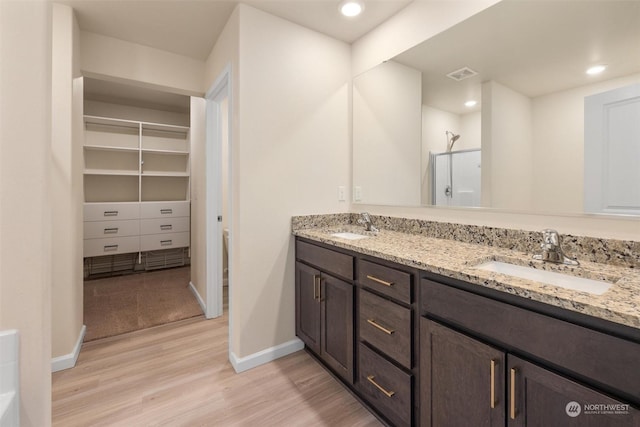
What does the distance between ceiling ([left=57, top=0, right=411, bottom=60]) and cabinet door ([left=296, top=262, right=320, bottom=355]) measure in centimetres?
170

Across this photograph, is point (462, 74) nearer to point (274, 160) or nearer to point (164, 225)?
point (274, 160)

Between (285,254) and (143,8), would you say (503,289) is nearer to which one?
(285,254)

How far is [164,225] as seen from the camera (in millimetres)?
4277

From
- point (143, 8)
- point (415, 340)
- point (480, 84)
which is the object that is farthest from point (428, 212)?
point (143, 8)

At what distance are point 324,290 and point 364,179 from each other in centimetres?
96

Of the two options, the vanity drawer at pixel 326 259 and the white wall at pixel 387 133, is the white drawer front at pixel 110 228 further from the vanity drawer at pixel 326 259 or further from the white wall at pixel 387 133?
the white wall at pixel 387 133

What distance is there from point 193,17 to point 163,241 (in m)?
3.19

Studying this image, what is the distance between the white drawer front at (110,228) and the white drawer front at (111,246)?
6 centimetres

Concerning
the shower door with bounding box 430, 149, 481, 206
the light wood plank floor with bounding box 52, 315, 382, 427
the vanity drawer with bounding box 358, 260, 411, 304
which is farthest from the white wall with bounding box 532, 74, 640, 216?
the light wood plank floor with bounding box 52, 315, 382, 427

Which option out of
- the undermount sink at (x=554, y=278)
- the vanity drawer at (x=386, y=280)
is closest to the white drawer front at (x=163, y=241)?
the vanity drawer at (x=386, y=280)

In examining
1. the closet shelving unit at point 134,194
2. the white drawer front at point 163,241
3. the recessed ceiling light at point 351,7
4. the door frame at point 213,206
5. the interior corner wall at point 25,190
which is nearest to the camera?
the interior corner wall at point 25,190

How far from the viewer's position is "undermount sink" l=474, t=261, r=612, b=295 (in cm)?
103

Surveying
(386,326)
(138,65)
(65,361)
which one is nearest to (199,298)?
(65,361)

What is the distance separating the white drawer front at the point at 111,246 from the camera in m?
3.78
